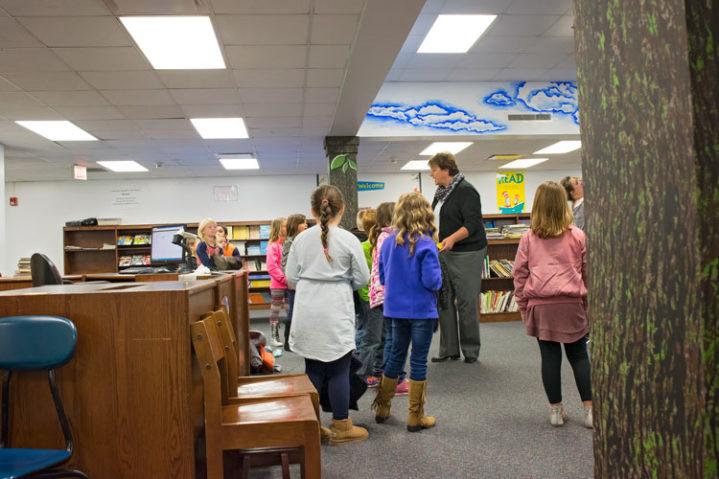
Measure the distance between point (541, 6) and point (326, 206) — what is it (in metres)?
3.41

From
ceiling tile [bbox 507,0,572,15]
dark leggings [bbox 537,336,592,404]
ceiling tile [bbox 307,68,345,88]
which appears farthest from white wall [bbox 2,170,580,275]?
dark leggings [bbox 537,336,592,404]

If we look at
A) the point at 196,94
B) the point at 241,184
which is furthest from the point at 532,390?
the point at 241,184

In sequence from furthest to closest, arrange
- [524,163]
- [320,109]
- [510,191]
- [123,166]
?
[510,191] < [524,163] < [123,166] < [320,109]

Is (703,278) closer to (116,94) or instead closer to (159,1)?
(159,1)

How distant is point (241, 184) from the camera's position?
11.7 metres

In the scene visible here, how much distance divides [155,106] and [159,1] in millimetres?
2410

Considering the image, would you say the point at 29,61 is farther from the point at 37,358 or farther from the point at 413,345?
the point at 413,345

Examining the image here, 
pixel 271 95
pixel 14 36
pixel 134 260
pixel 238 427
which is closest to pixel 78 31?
pixel 14 36

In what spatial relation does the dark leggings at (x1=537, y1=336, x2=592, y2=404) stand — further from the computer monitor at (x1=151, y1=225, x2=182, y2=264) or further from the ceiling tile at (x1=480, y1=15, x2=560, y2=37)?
the ceiling tile at (x1=480, y1=15, x2=560, y2=37)

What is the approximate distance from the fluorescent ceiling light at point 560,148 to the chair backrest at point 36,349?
345 inches

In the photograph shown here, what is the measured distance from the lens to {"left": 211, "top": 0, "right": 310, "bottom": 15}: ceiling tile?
3820 mm

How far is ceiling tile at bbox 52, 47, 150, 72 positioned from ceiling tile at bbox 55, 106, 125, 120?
3.96 feet

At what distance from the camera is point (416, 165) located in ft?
36.9

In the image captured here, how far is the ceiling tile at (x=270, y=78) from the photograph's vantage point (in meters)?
5.14
